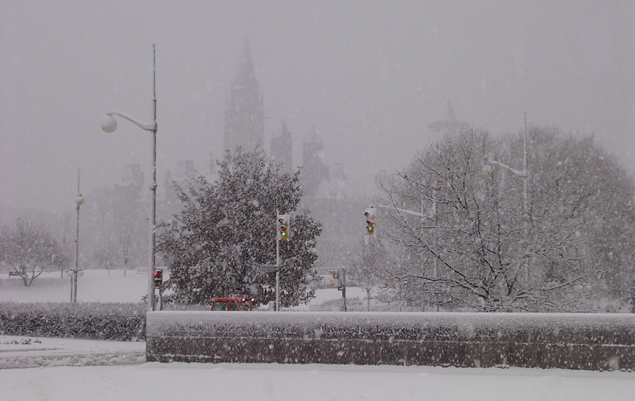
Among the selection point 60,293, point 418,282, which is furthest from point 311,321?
point 60,293

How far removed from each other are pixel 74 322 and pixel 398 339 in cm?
1460

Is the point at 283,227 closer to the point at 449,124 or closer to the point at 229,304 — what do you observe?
the point at 229,304

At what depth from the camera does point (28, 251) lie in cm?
5938

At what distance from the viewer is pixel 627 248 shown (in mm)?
35531

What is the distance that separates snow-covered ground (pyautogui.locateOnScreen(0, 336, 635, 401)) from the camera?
34.0 ft

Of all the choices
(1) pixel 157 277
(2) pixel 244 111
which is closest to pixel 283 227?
(1) pixel 157 277

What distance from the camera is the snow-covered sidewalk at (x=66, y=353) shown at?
15.0 meters

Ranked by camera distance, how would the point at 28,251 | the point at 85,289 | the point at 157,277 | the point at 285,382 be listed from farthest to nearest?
the point at 28,251 < the point at 85,289 < the point at 157,277 < the point at 285,382

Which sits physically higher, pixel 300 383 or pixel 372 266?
pixel 372 266

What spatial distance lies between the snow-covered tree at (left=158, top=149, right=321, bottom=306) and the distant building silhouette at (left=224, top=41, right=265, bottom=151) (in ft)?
386

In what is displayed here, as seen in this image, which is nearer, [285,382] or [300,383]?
[300,383]

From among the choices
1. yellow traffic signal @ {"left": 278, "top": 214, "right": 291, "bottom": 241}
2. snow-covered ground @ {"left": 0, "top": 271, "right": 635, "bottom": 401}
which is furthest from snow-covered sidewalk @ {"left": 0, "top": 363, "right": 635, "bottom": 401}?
yellow traffic signal @ {"left": 278, "top": 214, "right": 291, "bottom": 241}

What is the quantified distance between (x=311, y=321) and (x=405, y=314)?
214cm

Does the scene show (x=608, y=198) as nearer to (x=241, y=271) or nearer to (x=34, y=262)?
(x=241, y=271)
